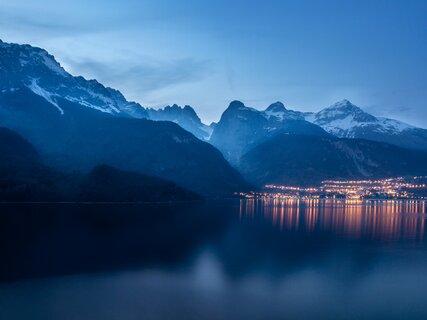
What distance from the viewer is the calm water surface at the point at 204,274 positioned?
37938mm

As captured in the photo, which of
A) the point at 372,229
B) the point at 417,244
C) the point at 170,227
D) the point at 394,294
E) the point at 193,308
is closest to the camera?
the point at 193,308

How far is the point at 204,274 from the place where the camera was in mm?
52812

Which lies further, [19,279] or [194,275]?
[194,275]

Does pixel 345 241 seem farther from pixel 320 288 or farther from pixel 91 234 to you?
pixel 91 234

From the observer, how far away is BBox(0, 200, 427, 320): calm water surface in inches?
1494

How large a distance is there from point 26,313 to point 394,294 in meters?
33.9

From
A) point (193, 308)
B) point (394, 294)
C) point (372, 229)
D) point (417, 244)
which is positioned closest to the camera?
point (193, 308)

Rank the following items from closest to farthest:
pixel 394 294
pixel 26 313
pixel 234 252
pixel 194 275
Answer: pixel 26 313
pixel 394 294
pixel 194 275
pixel 234 252

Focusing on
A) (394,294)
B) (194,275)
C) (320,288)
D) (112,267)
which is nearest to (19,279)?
(112,267)

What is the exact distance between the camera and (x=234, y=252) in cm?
6950

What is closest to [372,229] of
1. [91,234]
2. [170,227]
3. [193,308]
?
[170,227]

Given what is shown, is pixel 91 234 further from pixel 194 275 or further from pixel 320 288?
pixel 320 288

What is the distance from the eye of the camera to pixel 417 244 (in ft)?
267

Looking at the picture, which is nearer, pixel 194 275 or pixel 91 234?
pixel 194 275
